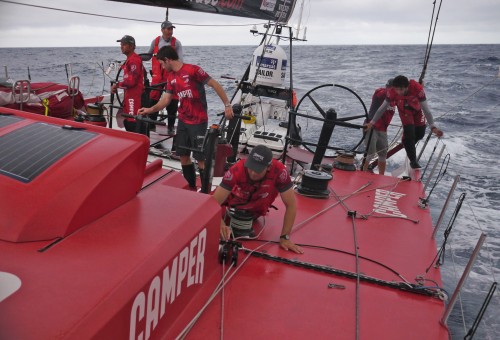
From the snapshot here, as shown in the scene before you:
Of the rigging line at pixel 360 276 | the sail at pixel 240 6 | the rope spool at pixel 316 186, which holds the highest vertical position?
the sail at pixel 240 6

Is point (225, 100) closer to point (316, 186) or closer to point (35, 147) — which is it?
point (316, 186)

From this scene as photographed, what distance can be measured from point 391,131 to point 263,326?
1227 centimetres

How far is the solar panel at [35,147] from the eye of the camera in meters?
2.02

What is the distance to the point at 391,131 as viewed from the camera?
1371cm

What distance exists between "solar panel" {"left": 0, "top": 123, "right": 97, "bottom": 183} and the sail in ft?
3.02

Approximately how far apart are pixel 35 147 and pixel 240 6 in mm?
1557

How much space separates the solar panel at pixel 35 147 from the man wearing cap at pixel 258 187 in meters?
1.08

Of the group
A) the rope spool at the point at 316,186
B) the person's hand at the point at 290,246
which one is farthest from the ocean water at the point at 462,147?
the rope spool at the point at 316,186

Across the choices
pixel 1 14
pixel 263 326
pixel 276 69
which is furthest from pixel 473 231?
pixel 1 14

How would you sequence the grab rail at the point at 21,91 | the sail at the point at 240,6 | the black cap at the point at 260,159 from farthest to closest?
the grab rail at the point at 21,91, the black cap at the point at 260,159, the sail at the point at 240,6

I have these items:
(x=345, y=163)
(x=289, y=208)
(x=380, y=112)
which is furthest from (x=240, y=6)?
(x=345, y=163)

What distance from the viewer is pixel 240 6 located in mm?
2850

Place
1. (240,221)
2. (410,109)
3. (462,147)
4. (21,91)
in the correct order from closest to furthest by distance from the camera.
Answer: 1. (240,221)
2. (21,91)
3. (410,109)
4. (462,147)

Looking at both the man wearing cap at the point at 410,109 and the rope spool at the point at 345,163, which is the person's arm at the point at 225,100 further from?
the rope spool at the point at 345,163
